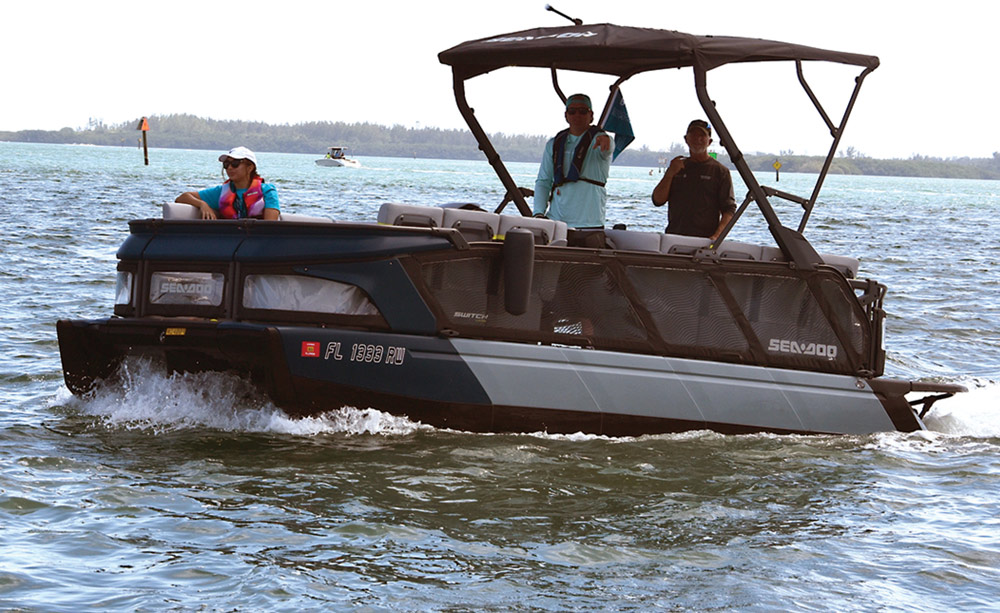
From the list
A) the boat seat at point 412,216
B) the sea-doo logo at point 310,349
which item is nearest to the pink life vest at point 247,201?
the boat seat at point 412,216

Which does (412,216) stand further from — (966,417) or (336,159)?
(336,159)

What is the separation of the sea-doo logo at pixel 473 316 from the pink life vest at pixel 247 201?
162 centimetres

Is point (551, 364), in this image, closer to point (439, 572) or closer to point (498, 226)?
point (498, 226)

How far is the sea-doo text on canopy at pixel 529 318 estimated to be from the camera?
793 centimetres

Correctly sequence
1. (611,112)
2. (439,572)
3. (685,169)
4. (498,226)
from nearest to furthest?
(439,572)
(498,226)
(685,169)
(611,112)

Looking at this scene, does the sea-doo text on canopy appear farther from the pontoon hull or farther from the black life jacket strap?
the pontoon hull

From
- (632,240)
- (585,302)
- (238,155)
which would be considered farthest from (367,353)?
(632,240)

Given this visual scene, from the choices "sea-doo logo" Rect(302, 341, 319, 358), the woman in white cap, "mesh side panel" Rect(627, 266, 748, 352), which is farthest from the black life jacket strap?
"sea-doo logo" Rect(302, 341, 319, 358)

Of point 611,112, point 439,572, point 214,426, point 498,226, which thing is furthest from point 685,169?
point 439,572

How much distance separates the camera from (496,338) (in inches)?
325

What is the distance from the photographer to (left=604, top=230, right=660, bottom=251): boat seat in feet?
28.9

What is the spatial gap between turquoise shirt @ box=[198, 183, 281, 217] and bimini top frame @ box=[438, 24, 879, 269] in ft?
6.68

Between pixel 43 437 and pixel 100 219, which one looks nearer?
pixel 43 437

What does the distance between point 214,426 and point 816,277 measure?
14.2ft
